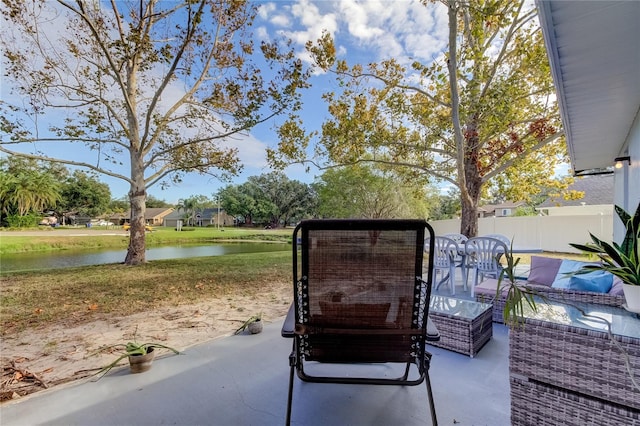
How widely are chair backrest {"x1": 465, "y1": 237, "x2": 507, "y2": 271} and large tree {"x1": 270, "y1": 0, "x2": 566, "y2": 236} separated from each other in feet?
5.78

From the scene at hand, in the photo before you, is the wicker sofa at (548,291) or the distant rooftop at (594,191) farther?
the distant rooftop at (594,191)

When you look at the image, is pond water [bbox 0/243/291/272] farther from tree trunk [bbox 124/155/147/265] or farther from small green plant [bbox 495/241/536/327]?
small green plant [bbox 495/241/536/327]

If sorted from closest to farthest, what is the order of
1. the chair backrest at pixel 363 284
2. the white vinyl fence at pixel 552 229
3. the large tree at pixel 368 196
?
the chair backrest at pixel 363 284, the white vinyl fence at pixel 552 229, the large tree at pixel 368 196

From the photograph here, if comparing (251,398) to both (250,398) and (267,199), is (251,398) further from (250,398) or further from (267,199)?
(267,199)

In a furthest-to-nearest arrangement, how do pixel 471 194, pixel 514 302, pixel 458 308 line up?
pixel 471 194 < pixel 458 308 < pixel 514 302

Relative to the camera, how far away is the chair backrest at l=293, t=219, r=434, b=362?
1.28m

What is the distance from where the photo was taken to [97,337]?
2.69m

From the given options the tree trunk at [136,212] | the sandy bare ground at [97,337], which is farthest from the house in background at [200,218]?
the sandy bare ground at [97,337]

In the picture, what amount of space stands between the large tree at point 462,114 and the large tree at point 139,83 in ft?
3.76

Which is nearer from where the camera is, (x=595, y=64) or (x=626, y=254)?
(x=626, y=254)

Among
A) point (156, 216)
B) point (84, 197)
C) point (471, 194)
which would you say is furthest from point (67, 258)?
point (156, 216)

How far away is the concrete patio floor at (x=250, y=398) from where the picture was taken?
1516 mm

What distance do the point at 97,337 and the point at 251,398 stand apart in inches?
77.2

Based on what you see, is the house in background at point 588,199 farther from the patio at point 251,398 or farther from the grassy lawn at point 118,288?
the patio at point 251,398
